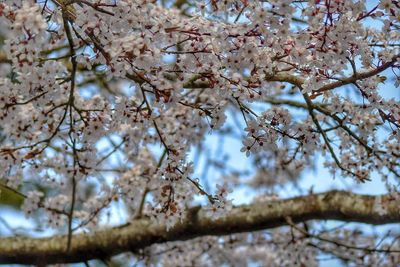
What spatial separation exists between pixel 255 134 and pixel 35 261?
2.53 metres

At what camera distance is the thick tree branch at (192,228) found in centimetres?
459

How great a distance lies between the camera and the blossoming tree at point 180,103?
2.57m

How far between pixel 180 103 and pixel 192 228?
5.87 feet

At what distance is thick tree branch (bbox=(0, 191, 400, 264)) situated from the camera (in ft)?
15.1

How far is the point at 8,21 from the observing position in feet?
8.10

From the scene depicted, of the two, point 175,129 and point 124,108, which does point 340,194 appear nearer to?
point 175,129

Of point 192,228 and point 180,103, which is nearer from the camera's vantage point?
point 180,103

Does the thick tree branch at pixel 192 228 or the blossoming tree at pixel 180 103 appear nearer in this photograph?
the blossoming tree at pixel 180 103

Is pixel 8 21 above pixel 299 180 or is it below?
below

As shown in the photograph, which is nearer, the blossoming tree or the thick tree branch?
the blossoming tree

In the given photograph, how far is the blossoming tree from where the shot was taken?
257 cm

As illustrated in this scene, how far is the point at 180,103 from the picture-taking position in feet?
10.0

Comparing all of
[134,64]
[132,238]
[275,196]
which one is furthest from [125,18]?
[275,196]

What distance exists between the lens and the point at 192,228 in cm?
461
